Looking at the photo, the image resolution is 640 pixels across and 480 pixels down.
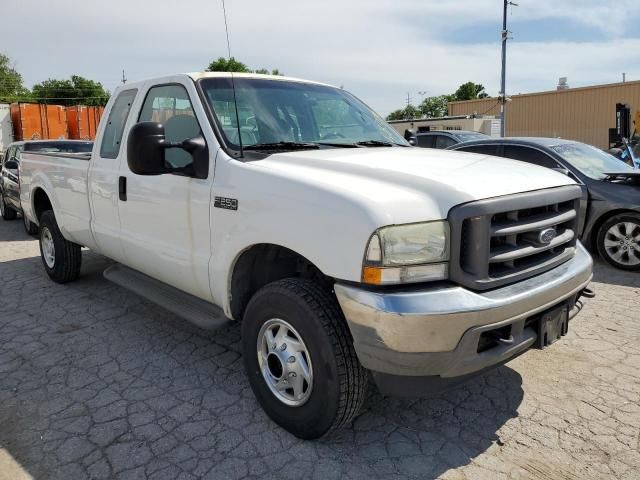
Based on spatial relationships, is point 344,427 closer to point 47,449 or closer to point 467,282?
point 467,282

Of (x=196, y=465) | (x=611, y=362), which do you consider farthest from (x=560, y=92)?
(x=196, y=465)

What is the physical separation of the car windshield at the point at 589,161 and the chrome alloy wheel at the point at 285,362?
5567 millimetres

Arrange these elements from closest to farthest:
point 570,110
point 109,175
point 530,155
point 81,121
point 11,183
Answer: point 109,175
point 530,155
point 11,183
point 81,121
point 570,110

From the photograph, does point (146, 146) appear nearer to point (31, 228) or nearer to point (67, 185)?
point (67, 185)

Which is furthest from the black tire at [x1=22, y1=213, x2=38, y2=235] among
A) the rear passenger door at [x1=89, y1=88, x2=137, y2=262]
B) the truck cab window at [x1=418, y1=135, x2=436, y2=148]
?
the truck cab window at [x1=418, y1=135, x2=436, y2=148]

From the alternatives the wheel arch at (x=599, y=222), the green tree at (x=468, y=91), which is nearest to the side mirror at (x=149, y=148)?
the wheel arch at (x=599, y=222)

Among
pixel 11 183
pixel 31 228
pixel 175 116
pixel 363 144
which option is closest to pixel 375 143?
pixel 363 144

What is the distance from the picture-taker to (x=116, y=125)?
449cm

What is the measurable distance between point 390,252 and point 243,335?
3.90 ft

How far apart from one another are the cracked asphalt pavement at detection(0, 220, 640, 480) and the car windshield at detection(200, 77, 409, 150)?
168 cm

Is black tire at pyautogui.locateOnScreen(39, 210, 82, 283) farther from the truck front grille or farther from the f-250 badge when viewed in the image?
the truck front grille

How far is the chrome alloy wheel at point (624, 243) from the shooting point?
6418 mm

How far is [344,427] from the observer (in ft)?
9.41

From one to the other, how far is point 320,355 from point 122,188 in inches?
93.0
